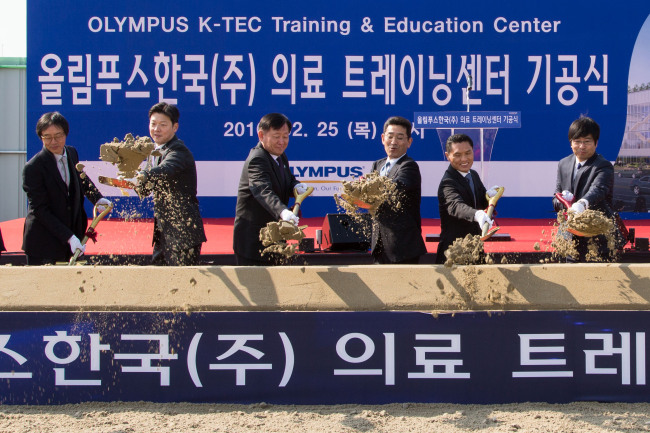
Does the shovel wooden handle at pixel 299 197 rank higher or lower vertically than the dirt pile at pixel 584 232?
higher

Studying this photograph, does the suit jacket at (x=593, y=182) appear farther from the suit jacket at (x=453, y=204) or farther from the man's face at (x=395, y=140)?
the man's face at (x=395, y=140)

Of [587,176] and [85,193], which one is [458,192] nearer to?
[587,176]

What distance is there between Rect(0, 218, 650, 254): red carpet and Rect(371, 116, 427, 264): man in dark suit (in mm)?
1449

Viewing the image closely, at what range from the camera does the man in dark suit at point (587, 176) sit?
3.22 metres

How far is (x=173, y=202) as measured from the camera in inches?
124

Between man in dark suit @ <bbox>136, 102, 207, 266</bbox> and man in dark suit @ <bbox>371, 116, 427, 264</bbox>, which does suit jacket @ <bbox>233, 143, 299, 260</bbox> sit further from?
man in dark suit @ <bbox>371, 116, 427, 264</bbox>

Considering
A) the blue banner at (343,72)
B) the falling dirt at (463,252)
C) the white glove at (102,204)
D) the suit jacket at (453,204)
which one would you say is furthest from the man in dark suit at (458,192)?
the blue banner at (343,72)

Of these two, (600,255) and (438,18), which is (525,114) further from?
(600,255)

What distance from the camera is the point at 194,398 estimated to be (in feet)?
8.69

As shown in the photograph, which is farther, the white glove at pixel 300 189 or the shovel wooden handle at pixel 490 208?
the white glove at pixel 300 189

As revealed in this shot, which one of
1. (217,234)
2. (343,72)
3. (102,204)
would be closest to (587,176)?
(102,204)

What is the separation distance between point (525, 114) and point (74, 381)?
512 centimetres

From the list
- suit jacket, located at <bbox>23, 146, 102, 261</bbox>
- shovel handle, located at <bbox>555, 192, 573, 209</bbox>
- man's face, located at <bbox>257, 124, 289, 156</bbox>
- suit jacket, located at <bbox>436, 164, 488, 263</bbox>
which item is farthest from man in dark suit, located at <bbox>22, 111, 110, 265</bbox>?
shovel handle, located at <bbox>555, 192, 573, 209</bbox>

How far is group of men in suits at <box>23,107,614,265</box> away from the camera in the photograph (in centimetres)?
311
